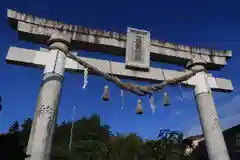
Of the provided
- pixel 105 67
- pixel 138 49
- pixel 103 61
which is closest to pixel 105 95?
pixel 105 67

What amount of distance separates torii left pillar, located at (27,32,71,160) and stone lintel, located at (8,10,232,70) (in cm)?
34

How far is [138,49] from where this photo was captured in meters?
8.65

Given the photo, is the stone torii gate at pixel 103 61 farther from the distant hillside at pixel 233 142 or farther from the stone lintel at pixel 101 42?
the distant hillside at pixel 233 142

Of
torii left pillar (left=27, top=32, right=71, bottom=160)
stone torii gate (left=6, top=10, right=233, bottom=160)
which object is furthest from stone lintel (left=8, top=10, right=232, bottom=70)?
torii left pillar (left=27, top=32, right=71, bottom=160)

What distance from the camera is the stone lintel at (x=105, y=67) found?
7145mm

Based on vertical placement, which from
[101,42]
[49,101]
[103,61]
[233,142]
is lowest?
[49,101]

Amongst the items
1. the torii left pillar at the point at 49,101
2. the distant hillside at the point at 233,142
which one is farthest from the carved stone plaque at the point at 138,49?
the distant hillside at the point at 233,142

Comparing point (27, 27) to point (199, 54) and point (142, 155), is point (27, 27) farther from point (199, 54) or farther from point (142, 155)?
point (142, 155)

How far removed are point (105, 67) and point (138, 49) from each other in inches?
55.7

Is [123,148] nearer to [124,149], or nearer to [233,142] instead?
[124,149]

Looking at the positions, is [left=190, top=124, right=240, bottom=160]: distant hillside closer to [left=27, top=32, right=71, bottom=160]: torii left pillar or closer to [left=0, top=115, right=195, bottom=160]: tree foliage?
[left=0, top=115, right=195, bottom=160]: tree foliage

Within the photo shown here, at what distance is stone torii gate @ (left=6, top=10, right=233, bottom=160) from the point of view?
6555 millimetres

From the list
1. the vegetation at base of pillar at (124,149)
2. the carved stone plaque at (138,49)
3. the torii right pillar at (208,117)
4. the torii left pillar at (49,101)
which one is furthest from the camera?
the carved stone plaque at (138,49)

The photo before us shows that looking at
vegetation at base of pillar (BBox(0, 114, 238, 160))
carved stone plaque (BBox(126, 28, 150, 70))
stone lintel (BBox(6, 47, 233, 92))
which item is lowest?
vegetation at base of pillar (BBox(0, 114, 238, 160))
